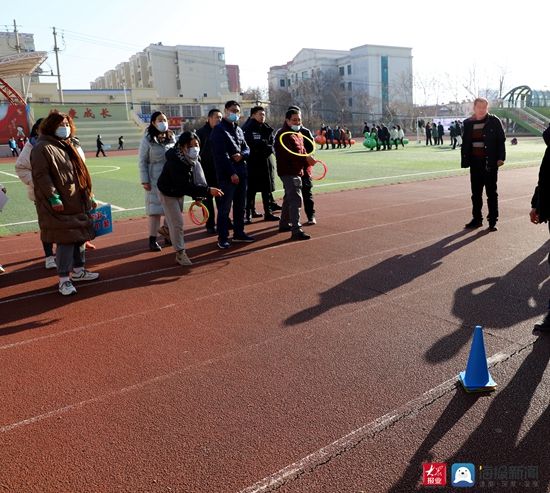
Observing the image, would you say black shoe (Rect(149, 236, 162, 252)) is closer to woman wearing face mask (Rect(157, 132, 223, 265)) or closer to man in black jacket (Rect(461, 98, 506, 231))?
woman wearing face mask (Rect(157, 132, 223, 265))

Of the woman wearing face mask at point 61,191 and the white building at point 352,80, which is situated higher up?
the white building at point 352,80

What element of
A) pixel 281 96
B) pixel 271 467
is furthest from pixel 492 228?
pixel 281 96

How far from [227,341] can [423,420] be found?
6.15ft

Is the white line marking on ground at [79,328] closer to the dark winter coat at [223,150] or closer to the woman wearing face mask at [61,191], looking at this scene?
the woman wearing face mask at [61,191]

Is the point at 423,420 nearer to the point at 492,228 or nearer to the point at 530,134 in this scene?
the point at 492,228

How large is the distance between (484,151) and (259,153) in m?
3.94

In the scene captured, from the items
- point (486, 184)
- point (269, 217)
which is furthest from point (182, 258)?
point (486, 184)

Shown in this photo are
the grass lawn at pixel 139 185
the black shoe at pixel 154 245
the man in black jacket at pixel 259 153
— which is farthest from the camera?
the grass lawn at pixel 139 185

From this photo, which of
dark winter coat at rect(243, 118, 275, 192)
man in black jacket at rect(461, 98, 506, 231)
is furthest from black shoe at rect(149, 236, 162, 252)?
man in black jacket at rect(461, 98, 506, 231)

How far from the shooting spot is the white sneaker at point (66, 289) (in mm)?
5812

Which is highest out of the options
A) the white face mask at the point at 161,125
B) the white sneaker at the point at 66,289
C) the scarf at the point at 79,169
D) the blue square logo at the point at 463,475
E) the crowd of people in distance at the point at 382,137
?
the crowd of people in distance at the point at 382,137

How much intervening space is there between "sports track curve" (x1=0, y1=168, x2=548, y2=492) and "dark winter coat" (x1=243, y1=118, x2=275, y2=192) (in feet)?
6.75

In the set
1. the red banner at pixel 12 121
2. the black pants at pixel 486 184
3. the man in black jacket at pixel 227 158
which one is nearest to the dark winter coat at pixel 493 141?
the black pants at pixel 486 184

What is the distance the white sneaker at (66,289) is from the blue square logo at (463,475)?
15.0 ft
